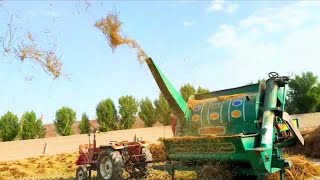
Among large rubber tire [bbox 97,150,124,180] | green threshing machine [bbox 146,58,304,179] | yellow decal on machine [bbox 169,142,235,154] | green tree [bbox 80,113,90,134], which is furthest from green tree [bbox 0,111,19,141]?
yellow decal on machine [bbox 169,142,235,154]

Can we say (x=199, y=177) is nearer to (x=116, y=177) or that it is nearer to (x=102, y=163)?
(x=116, y=177)

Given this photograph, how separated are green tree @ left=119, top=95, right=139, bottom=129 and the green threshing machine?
4015 centimetres

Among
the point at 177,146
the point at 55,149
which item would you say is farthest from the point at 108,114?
the point at 177,146

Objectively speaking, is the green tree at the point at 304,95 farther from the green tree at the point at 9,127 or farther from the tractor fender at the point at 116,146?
the tractor fender at the point at 116,146

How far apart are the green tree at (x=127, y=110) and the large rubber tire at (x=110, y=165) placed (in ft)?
125

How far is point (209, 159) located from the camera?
8680mm

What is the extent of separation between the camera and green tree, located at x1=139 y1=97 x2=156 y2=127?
51.5 meters

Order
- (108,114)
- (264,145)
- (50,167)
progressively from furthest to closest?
(108,114), (50,167), (264,145)

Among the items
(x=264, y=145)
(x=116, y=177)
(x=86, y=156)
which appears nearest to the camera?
(x=264, y=145)

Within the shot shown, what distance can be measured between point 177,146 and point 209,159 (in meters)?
1.10

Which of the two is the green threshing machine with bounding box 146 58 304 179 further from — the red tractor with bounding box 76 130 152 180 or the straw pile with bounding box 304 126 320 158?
the straw pile with bounding box 304 126 320 158

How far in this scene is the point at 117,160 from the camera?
432 inches

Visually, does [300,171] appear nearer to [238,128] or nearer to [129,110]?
[238,128]

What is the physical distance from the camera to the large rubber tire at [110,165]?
10.9 meters
